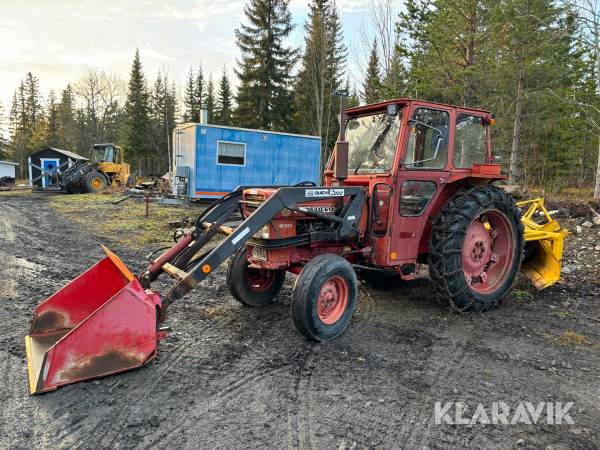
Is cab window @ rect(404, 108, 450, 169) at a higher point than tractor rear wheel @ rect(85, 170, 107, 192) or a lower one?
higher

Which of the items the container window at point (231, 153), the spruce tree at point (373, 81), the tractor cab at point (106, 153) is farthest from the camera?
the tractor cab at point (106, 153)

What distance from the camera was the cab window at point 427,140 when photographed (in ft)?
14.7

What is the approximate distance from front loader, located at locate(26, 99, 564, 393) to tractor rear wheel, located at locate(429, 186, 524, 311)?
0.04ft

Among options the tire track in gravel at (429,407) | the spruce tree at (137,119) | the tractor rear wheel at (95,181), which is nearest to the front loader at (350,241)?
the tire track in gravel at (429,407)

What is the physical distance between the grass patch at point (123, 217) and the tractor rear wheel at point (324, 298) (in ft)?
18.3

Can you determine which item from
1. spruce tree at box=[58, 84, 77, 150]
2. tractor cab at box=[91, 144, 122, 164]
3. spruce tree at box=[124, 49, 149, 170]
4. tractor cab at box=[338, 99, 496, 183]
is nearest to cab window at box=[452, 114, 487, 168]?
tractor cab at box=[338, 99, 496, 183]

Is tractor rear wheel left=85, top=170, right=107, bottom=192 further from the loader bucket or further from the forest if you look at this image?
the loader bucket

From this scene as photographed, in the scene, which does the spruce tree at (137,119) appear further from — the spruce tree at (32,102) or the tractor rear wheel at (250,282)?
the tractor rear wheel at (250,282)

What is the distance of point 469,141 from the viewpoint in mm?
5000

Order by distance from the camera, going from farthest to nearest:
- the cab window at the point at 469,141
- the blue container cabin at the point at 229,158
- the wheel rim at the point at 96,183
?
the wheel rim at the point at 96,183
the blue container cabin at the point at 229,158
the cab window at the point at 469,141

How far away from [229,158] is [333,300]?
11.9m

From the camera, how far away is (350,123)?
17.0ft

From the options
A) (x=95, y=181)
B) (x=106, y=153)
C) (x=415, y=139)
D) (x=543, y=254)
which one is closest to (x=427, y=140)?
(x=415, y=139)

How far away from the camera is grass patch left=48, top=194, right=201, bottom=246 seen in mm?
9244
